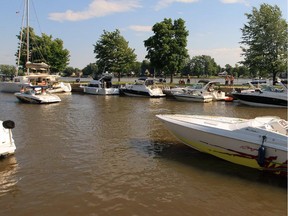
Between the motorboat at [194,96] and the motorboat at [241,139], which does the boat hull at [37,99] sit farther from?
the motorboat at [241,139]

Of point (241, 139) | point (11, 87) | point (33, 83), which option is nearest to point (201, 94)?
point (241, 139)

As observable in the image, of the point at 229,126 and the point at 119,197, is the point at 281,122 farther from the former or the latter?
the point at 119,197

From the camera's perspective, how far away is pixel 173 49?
163ft

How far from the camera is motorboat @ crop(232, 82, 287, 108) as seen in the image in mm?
27531

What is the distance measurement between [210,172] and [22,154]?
22.4ft

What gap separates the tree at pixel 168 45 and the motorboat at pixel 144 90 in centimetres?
995

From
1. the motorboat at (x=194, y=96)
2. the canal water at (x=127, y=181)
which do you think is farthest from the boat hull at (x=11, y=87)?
the canal water at (x=127, y=181)

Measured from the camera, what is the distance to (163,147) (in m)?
12.5

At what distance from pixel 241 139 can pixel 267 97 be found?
2071 centimetres

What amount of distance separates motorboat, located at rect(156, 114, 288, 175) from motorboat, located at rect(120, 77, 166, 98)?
26.2 metres

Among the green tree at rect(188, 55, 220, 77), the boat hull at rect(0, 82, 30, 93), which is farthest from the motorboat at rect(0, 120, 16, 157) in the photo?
the green tree at rect(188, 55, 220, 77)

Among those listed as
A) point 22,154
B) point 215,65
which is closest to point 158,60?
point 22,154

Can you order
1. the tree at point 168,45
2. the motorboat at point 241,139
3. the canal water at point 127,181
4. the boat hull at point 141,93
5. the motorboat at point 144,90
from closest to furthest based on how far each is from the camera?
the canal water at point 127,181, the motorboat at point 241,139, the boat hull at point 141,93, the motorboat at point 144,90, the tree at point 168,45

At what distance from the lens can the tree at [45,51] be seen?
204 feet
